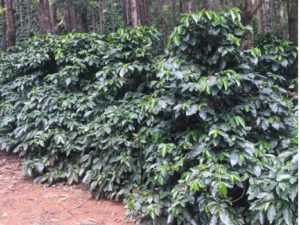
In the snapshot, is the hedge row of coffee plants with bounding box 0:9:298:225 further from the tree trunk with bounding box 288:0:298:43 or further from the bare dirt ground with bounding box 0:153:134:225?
the tree trunk with bounding box 288:0:298:43

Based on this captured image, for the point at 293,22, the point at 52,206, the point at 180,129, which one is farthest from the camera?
the point at 293,22

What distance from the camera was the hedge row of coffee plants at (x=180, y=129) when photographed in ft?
10.2

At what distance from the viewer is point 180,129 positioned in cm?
385

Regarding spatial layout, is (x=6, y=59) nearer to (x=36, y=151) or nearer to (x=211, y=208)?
(x=36, y=151)

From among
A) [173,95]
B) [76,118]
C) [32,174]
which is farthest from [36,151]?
[173,95]

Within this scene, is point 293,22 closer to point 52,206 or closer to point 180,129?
point 180,129

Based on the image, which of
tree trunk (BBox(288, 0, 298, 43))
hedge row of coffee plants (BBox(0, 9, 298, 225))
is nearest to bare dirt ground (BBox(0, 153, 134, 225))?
hedge row of coffee plants (BBox(0, 9, 298, 225))

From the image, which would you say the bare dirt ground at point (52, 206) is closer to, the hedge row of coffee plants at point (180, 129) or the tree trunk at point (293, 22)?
the hedge row of coffee plants at point (180, 129)

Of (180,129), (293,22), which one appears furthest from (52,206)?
(293,22)

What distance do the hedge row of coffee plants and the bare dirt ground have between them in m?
0.15

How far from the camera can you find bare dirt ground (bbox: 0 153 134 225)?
151 inches

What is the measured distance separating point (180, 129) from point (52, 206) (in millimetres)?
1675

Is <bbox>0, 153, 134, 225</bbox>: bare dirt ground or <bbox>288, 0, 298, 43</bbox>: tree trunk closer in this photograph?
<bbox>0, 153, 134, 225</bbox>: bare dirt ground

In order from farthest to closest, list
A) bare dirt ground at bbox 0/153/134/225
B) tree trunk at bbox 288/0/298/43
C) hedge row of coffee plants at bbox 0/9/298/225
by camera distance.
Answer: tree trunk at bbox 288/0/298/43, bare dirt ground at bbox 0/153/134/225, hedge row of coffee plants at bbox 0/9/298/225
